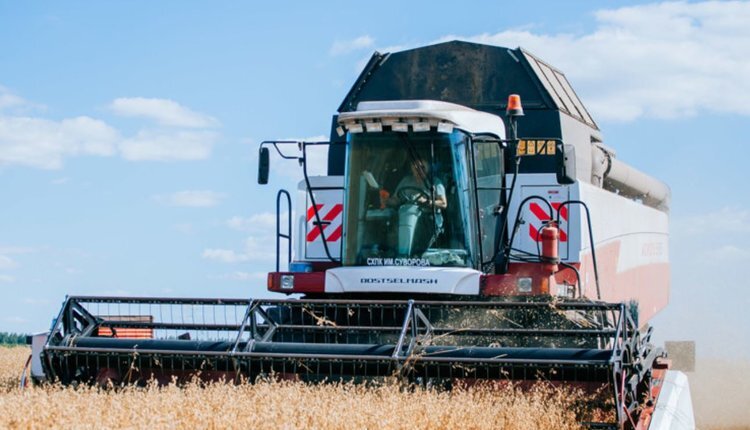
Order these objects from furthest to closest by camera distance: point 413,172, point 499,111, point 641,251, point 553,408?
point 641,251 → point 499,111 → point 413,172 → point 553,408

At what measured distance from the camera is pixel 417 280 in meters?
7.32

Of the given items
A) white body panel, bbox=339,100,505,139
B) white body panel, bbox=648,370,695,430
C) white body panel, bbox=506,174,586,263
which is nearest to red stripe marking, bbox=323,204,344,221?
white body panel, bbox=339,100,505,139

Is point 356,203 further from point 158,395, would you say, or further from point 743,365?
point 743,365

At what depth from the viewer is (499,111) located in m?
9.34

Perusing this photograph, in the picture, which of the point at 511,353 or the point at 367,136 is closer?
the point at 511,353

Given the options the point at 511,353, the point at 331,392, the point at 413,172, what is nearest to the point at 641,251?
the point at 413,172

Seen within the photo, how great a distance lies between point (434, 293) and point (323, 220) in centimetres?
187

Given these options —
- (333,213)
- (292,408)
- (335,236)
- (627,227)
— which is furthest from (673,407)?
(627,227)

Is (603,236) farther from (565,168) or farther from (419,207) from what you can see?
(419,207)

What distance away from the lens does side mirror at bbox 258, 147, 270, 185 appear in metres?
8.05

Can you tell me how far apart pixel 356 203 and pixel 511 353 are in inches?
70.2

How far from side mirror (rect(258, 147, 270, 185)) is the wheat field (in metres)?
1.98

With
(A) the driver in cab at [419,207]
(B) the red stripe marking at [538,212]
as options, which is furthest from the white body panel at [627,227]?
(A) the driver in cab at [419,207]

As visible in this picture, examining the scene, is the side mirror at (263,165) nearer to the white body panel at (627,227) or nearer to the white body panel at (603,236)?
the white body panel at (603,236)
